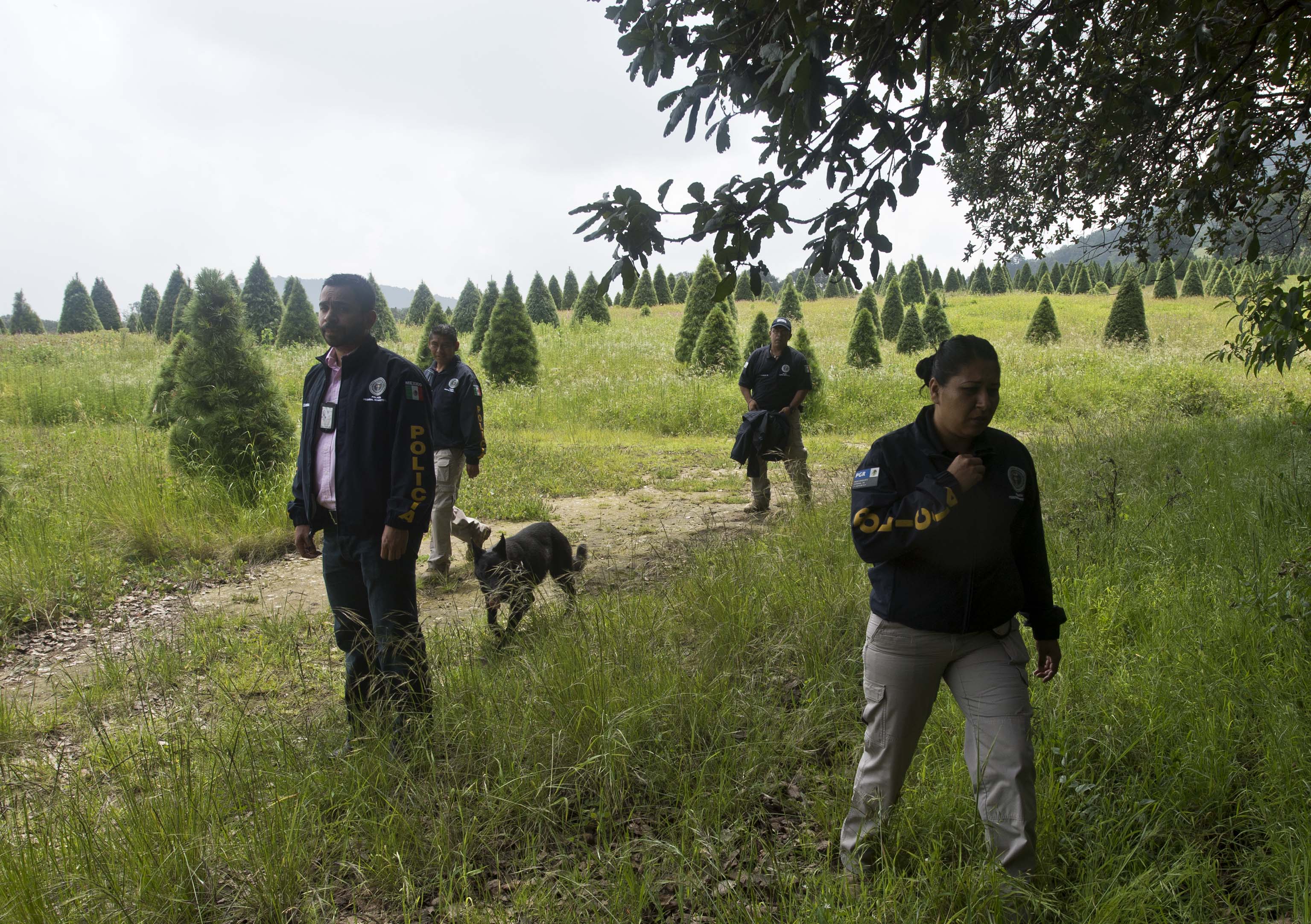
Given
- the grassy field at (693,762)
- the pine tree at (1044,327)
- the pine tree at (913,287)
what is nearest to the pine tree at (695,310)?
the pine tree at (1044,327)

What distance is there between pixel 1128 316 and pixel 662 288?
29.3 m

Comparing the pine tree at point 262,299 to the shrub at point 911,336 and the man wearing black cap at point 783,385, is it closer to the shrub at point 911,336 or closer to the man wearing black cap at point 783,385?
the shrub at point 911,336

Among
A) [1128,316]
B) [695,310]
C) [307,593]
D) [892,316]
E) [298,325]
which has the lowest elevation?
[307,593]

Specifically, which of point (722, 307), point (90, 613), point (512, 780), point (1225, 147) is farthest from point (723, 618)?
point (722, 307)

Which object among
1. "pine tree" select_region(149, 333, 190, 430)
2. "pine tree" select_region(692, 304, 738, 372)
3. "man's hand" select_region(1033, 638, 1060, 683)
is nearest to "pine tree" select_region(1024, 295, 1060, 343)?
"pine tree" select_region(692, 304, 738, 372)

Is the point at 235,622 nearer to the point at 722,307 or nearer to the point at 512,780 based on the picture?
the point at 512,780

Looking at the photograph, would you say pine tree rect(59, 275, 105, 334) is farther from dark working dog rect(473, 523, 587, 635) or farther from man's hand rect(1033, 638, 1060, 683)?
man's hand rect(1033, 638, 1060, 683)

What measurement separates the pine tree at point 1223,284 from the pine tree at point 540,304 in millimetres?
39485

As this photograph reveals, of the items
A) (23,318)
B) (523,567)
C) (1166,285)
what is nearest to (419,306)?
(23,318)

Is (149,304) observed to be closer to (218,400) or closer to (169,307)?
(169,307)

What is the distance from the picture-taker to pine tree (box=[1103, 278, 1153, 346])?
1129 inches

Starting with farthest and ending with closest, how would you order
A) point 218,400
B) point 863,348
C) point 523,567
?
point 863,348
point 218,400
point 523,567

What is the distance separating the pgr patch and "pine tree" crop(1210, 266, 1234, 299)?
54.0m

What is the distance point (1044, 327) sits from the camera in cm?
3088
